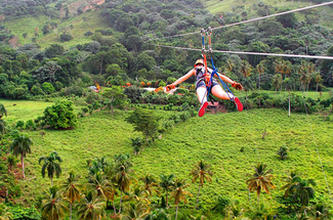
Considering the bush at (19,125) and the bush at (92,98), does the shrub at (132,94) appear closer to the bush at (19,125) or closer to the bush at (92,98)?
the bush at (92,98)

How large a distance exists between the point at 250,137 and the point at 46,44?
252ft

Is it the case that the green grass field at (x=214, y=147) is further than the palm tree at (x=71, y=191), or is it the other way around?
the green grass field at (x=214, y=147)

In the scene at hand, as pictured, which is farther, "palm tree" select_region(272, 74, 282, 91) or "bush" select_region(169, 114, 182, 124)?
"palm tree" select_region(272, 74, 282, 91)

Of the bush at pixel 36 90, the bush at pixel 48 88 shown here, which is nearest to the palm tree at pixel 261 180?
the bush at pixel 36 90

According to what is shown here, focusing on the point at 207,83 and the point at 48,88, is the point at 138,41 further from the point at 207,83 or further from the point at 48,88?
the point at 207,83

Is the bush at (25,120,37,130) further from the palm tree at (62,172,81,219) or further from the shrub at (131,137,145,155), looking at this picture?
the palm tree at (62,172,81,219)

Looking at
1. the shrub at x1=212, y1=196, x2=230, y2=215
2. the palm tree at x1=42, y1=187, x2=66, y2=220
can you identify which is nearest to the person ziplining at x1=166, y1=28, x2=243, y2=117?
the palm tree at x1=42, y1=187, x2=66, y2=220

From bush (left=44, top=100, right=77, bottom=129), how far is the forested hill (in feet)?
59.5

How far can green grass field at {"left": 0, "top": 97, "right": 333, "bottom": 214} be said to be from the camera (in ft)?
101

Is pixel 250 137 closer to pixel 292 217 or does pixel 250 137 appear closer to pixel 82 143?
pixel 292 217

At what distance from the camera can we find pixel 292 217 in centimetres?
2495

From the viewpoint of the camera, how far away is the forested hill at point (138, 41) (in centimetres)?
6172

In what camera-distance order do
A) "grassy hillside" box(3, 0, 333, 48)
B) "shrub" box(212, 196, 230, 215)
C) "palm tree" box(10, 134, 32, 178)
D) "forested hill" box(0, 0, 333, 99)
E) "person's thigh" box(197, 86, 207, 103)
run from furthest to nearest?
"grassy hillside" box(3, 0, 333, 48) → "forested hill" box(0, 0, 333, 99) → "palm tree" box(10, 134, 32, 178) → "shrub" box(212, 196, 230, 215) → "person's thigh" box(197, 86, 207, 103)

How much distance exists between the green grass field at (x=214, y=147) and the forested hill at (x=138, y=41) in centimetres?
1058
